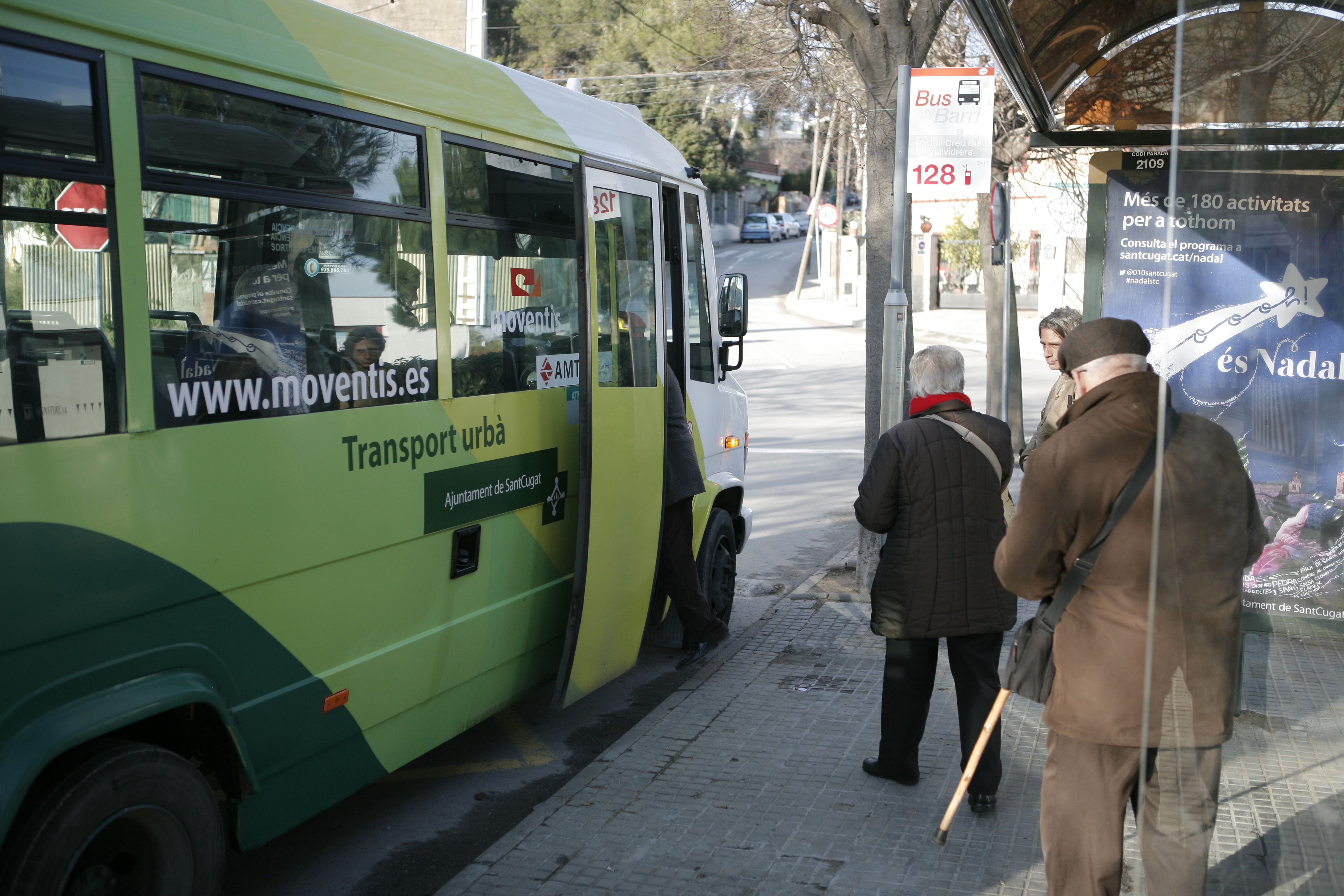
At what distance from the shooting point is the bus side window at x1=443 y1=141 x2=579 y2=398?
425 centimetres

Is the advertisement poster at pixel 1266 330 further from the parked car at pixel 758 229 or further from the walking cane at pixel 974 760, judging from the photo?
the parked car at pixel 758 229

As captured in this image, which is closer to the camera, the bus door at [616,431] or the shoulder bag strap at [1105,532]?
the shoulder bag strap at [1105,532]

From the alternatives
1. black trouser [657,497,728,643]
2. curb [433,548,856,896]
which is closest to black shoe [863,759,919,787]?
curb [433,548,856,896]

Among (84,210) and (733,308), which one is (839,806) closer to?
(733,308)

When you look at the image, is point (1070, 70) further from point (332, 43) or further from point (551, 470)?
point (332, 43)

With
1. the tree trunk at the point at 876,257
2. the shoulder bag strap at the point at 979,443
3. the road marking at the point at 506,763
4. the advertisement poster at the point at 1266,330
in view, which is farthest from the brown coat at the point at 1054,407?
the road marking at the point at 506,763

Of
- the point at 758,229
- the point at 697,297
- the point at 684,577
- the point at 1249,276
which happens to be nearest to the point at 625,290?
Answer: the point at 697,297

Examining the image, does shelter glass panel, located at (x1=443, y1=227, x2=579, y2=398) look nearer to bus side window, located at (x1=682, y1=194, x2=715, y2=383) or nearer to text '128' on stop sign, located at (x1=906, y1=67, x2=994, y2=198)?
bus side window, located at (x1=682, y1=194, x2=715, y2=383)

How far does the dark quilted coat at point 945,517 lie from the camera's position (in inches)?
161

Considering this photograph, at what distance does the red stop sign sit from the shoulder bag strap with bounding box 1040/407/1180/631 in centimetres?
268

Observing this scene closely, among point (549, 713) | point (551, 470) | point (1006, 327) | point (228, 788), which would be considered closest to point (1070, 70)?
point (1006, 327)

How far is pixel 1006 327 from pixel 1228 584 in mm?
4102

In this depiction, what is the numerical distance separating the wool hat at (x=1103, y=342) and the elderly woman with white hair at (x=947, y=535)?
4.23ft

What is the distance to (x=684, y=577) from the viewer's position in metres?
5.82
